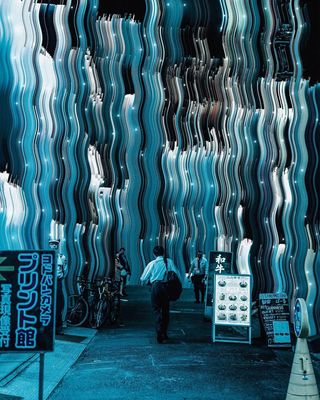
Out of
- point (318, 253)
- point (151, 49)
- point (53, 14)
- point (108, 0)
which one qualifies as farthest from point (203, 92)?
point (318, 253)

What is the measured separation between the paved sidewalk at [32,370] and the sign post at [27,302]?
116 cm

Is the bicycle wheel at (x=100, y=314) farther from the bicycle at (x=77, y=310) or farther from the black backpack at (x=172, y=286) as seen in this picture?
the black backpack at (x=172, y=286)

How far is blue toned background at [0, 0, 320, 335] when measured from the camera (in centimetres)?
1404

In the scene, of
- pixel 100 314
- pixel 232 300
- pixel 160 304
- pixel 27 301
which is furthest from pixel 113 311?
pixel 27 301

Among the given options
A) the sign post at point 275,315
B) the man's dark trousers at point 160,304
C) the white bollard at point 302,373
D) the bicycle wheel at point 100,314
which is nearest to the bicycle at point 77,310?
the bicycle wheel at point 100,314

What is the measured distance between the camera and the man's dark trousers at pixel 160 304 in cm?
1144

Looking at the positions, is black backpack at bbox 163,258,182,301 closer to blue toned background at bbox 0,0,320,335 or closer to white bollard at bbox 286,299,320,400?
blue toned background at bbox 0,0,320,335

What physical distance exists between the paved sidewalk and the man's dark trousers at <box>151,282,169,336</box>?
1.36 metres

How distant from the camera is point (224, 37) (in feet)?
61.6

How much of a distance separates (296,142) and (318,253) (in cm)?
291

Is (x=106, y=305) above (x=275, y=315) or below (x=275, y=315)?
below

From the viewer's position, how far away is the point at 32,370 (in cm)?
859

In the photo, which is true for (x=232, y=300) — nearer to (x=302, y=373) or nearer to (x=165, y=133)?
(x=302, y=373)

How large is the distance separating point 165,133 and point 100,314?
14919 millimetres
